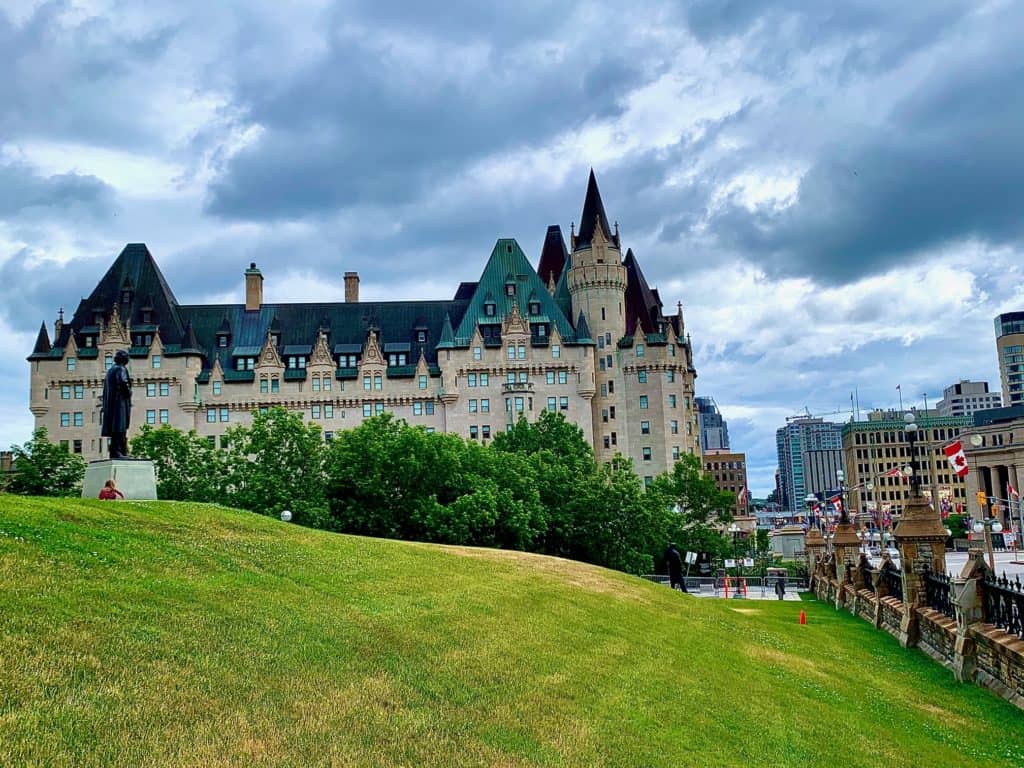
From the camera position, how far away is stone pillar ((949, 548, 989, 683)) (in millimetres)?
24891

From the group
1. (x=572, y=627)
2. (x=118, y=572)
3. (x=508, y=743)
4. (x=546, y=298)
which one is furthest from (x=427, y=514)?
(x=546, y=298)

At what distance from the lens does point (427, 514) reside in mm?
61062

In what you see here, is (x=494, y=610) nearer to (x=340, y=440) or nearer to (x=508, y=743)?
(x=508, y=743)

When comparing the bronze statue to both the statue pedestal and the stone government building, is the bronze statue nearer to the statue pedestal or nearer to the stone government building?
the statue pedestal

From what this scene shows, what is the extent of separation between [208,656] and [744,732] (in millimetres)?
9220

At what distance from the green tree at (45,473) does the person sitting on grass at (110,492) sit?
3778 cm

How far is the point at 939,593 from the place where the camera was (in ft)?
99.5

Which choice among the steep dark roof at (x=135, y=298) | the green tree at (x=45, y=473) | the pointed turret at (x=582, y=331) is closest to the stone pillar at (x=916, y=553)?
the green tree at (x=45, y=473)

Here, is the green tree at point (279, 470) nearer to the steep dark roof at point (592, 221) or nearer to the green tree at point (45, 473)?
the green tree at point (45, 473)

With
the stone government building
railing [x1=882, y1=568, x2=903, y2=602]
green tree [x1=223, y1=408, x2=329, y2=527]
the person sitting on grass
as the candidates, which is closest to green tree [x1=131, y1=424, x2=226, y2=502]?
green tree [x1=223, y1=408, x2=329, y2=527]

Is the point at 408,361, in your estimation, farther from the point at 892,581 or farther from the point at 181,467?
the point at 892,581

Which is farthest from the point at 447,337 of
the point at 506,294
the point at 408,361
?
the point at 506,294

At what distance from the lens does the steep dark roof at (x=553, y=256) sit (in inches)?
5202

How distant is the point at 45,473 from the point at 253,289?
187 ft
